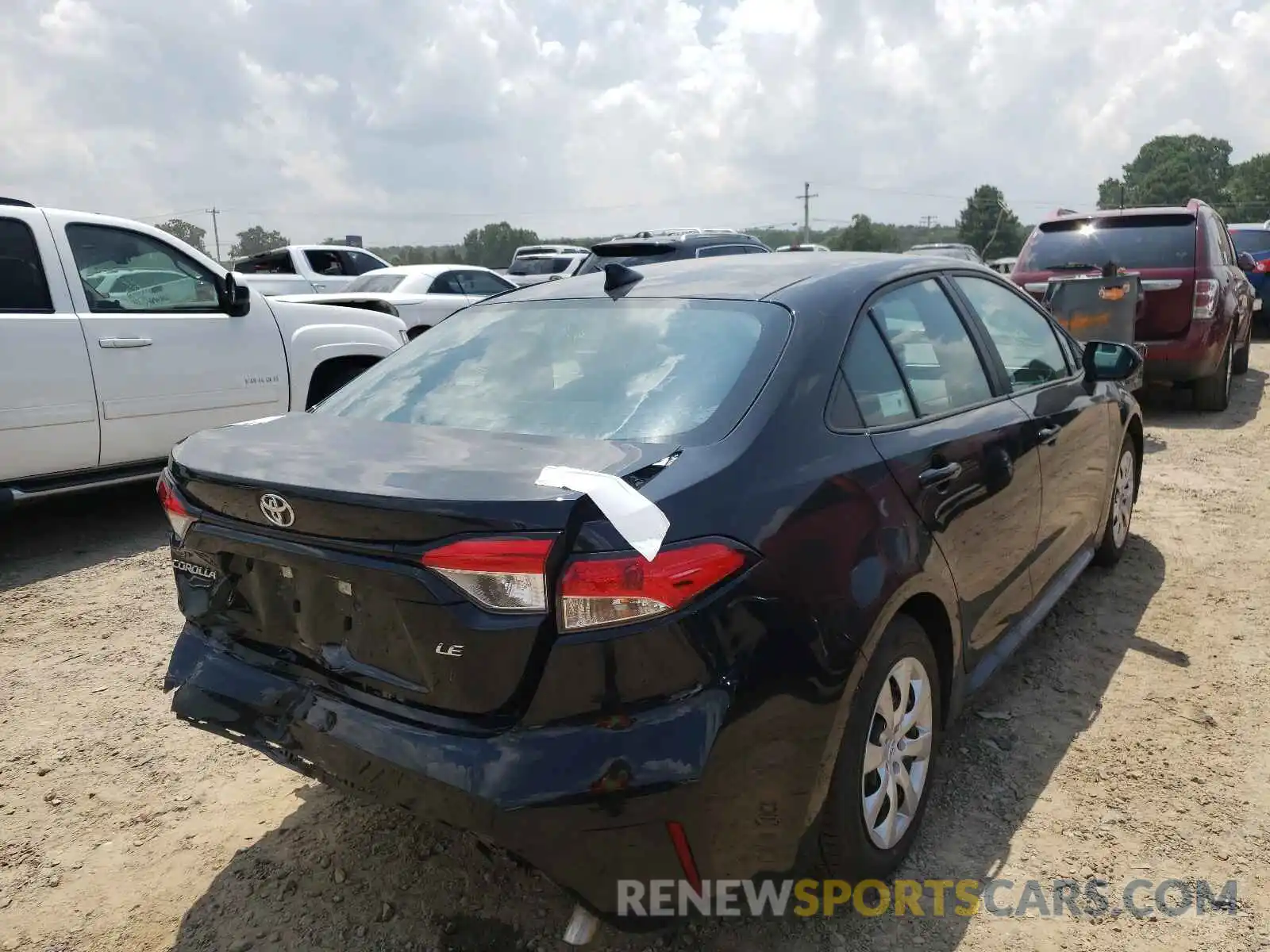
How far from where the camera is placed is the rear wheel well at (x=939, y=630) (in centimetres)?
248

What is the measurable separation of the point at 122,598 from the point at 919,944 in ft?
13.3

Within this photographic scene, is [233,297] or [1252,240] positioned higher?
[1252,240]

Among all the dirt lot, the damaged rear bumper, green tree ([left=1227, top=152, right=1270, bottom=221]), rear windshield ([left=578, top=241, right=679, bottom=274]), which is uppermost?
green tree ([left=1227, top=152, right=1270, bottom=221])

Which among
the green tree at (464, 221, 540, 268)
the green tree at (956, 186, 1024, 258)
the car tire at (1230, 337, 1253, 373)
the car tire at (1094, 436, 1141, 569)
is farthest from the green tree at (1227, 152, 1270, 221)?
the car tire at (1094, 436, 1141, 569)

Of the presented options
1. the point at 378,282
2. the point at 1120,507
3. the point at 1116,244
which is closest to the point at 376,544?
the point at 1120,507

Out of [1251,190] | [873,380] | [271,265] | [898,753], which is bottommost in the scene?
[898,753]

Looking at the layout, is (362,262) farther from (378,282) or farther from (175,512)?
(175,512)

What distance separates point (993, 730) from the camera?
10.7ft

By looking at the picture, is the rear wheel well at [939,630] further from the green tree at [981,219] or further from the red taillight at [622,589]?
the green tree at [981,219]

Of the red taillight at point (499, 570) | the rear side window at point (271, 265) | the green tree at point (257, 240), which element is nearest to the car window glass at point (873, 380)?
the red taillight at point (499, 570)

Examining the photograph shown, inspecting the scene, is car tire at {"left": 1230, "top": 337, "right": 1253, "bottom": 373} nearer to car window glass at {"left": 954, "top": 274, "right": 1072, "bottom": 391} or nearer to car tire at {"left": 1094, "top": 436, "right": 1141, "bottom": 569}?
car tire at {"left": 1094, "top": 436, "right": 1141, "bottom": 569}

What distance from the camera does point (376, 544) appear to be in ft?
6.50

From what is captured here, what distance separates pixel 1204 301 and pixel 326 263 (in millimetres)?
13073

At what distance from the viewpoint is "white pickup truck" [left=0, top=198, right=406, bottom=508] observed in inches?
198
